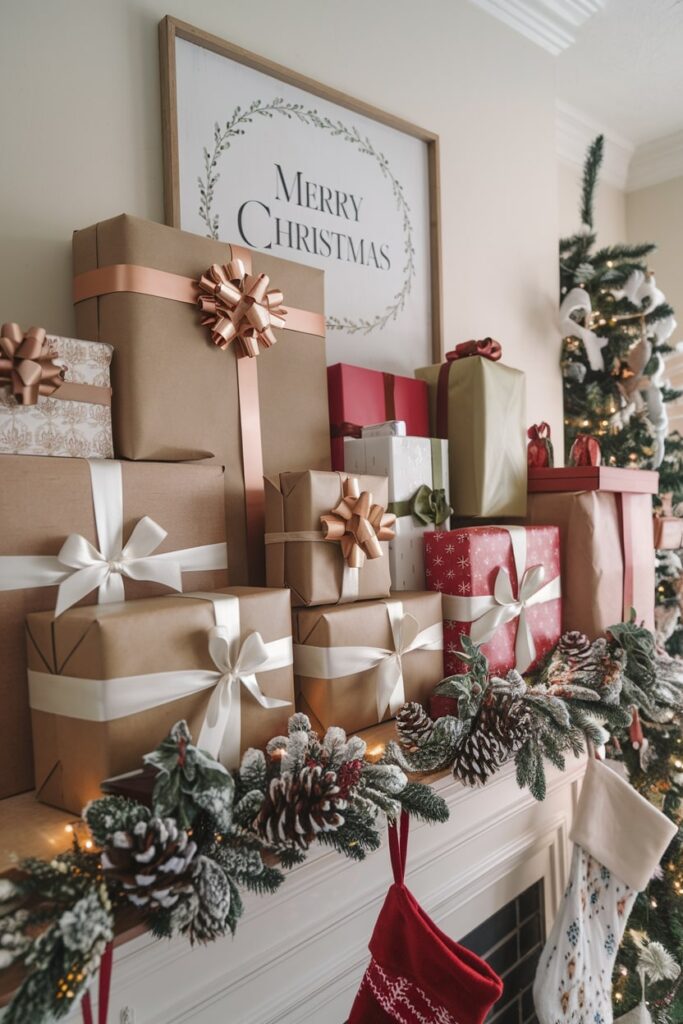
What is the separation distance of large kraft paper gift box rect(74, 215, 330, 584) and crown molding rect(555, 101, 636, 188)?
6.24ft

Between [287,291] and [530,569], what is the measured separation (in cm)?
60

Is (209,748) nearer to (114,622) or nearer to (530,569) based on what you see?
(114,622)

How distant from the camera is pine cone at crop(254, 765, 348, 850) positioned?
0.66m

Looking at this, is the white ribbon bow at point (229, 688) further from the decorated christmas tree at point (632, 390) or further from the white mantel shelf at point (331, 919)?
the decorated christmas tree at point (632, 390)

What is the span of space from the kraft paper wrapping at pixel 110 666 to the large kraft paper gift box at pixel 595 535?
0.74 m

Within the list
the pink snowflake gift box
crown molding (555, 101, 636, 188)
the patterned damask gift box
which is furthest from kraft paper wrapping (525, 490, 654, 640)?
crown molding (555, 101, 636, 188)

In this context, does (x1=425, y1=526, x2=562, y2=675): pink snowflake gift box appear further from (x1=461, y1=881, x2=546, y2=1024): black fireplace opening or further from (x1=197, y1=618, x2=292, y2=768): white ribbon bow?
(x1=461, y1=881, x2=546, y2=1024): black fireplace opening

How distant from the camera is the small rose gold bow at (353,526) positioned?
Result: 3.02ft

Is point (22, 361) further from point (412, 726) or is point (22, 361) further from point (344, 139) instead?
point (344, 139)

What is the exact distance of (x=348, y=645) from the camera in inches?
35.8

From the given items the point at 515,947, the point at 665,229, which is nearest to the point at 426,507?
the point at 515,947

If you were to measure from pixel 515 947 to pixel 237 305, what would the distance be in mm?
1598

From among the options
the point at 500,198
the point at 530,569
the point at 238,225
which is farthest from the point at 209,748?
the point at 500,198

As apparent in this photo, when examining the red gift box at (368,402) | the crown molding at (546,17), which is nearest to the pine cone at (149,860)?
the red gift box at (368,402)
